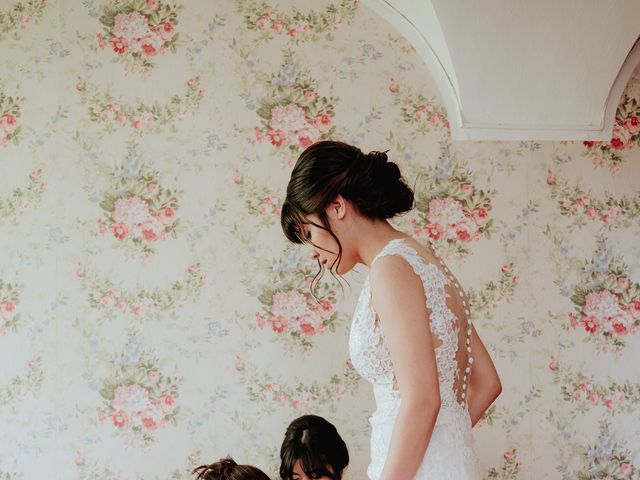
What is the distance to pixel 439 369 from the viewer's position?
1.63 meters

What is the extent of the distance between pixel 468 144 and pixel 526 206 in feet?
1.06

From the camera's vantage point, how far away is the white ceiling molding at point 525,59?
2809 mm

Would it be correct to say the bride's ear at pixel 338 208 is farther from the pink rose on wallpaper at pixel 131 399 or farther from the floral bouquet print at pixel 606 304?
the floral bouquet print at pixel 606 304

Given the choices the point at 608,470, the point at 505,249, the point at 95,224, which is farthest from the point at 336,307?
the point at 608,470

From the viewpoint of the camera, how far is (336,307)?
3168 mm

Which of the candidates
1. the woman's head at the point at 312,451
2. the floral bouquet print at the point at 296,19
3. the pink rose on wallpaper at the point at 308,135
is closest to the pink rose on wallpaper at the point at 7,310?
the woman's head at the point at 312,451

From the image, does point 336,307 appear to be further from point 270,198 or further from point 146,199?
point 146,199

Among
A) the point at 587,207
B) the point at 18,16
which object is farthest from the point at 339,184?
the point at 18,16

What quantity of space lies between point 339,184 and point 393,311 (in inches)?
10.4

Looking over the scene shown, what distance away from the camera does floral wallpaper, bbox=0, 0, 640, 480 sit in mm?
3123

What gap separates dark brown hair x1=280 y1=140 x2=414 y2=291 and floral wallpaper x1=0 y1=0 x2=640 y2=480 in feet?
5.03

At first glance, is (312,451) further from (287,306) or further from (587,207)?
(587,207)

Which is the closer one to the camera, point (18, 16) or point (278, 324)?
point (278, 324)

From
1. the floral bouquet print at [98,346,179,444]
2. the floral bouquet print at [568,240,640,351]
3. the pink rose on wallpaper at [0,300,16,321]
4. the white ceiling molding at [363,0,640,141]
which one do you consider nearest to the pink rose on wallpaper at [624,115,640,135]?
the white ceiling molding at [363,0,640,141]
